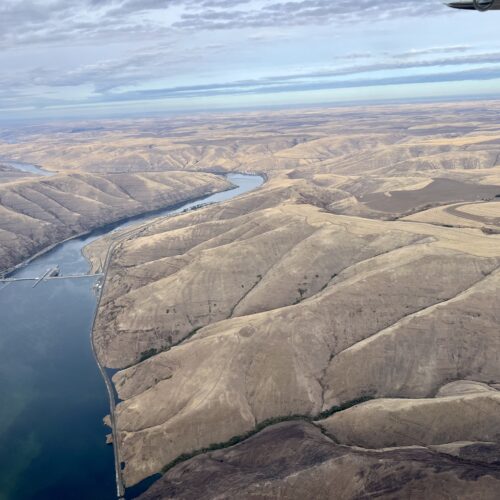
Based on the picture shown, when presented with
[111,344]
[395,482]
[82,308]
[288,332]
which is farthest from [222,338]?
[82,308]

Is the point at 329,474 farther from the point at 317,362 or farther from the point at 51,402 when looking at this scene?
the point at 51,402

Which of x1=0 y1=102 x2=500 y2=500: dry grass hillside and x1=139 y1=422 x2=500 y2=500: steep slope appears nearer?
x1=139 y1=422 x2=500 y2=500: steep slope

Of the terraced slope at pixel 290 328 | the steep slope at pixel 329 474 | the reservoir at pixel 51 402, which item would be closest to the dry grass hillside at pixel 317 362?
the steep slope at pixel 329 474

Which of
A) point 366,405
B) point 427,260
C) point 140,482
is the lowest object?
point 140,482

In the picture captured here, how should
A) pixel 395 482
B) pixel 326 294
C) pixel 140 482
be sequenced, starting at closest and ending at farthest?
pixel 395 482 < pixel 140 482 < pixel 326 294

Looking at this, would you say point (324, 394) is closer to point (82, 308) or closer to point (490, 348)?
point (490, 348)

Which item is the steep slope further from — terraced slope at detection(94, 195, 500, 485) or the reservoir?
the reservoir

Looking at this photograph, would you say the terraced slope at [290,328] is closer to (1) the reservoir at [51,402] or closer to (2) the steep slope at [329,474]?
(1) the reservoir at [51,402]

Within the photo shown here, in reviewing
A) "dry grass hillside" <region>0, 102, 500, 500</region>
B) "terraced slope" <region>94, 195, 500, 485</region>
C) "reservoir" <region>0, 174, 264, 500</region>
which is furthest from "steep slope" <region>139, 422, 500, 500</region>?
"reservoir" <region>0, 174, 264, 500</region>

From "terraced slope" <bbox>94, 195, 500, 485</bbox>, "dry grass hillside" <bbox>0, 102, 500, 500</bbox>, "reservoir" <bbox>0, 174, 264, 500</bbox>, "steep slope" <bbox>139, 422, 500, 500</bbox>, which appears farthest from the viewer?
"terraced slope" <bbox>94, 195, 500, 485</bbox>
